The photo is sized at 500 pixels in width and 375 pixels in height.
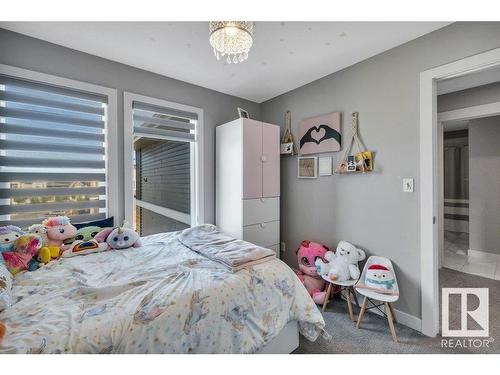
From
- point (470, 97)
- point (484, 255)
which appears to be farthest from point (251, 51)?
point (484, 255)

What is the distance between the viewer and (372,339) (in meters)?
1.84

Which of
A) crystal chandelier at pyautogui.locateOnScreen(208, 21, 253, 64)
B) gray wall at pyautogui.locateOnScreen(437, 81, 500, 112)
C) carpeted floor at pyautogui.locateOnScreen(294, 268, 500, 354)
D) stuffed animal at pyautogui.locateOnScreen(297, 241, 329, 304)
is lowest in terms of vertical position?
carpeted floor at pyautogui.locateOnScreen(294, 268, 500, 354)

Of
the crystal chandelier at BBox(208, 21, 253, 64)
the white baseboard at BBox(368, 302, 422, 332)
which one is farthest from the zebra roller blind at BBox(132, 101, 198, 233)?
the white baseboard at BBox(368, 302, 422, 332)

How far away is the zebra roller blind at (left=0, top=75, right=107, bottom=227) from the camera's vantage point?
6.09 ft

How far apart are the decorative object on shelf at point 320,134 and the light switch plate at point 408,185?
2.40ft

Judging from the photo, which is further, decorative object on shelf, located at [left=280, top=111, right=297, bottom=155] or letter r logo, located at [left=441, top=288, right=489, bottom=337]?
decorative object on shelf, located at [left=280, top=111, right=297, bottom=155]

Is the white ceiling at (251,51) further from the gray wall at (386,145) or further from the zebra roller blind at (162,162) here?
the zebra roller blind at (162,162)

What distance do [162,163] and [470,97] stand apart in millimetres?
4289

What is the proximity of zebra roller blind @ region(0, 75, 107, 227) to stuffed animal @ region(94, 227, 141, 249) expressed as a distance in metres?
0.34

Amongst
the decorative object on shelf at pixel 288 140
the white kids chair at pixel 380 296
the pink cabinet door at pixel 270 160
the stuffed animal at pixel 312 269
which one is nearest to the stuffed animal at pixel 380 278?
the white kids chair at pixel 380 296

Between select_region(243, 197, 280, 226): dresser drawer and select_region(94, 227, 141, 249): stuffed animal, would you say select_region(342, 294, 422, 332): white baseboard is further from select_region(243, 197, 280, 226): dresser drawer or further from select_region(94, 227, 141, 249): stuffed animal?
select_region(94, 227, 141, 249): stuffed animal
